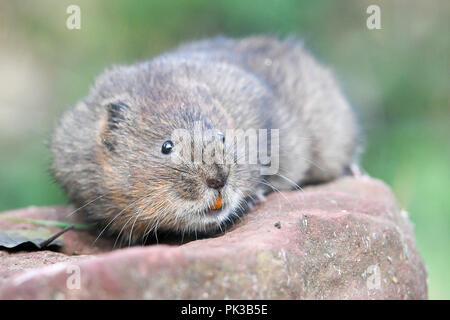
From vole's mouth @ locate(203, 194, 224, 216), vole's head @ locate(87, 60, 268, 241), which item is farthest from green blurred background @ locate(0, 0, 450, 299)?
vole's mouth @ locate(203, 194, 224, 216)

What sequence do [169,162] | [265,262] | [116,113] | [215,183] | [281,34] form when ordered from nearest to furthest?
[265,262]
[215,183]
[169,162]
[116,113]
[281,34]

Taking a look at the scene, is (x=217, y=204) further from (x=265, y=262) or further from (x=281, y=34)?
(x=281, y=34)

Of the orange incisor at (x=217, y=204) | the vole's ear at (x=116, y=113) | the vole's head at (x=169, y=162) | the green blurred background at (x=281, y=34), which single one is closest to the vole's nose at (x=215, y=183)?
the vole's head at (x=169, y=162)

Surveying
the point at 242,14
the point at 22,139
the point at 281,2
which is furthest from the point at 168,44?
the point at 22,139

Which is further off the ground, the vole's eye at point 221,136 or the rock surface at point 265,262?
the vole's eye at point 221,136

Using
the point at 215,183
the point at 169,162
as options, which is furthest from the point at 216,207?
the point at 169,162

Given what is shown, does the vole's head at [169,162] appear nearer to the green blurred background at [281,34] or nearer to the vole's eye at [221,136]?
the vole's eye at [221,136]
